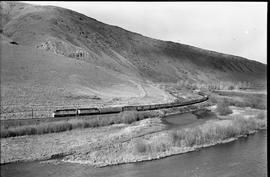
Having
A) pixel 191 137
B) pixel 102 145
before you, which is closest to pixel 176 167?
pixel 191 137

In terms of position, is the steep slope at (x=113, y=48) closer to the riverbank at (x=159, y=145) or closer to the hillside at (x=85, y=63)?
the hillside at (x=85, y=63)

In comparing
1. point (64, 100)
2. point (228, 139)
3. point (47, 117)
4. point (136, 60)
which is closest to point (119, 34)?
point (136, 60)

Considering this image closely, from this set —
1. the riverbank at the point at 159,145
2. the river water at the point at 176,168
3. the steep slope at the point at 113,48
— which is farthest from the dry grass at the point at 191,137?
the steep slope at the point at 113,48

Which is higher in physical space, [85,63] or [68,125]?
[85,63]

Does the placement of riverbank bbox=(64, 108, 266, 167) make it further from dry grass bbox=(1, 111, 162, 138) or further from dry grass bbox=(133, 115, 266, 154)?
dry grass bbox=(1, 111, 162, 138)

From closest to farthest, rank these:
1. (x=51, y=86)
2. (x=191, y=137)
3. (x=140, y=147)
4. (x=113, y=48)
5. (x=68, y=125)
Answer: (x=140, y=147) → (x=191, y=137) → (x=68, y=125) → (x=51, y=86) → (x=113, y=48)

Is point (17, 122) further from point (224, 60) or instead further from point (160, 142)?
point (224, 60)

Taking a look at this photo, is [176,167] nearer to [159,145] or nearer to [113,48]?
[159,145]
